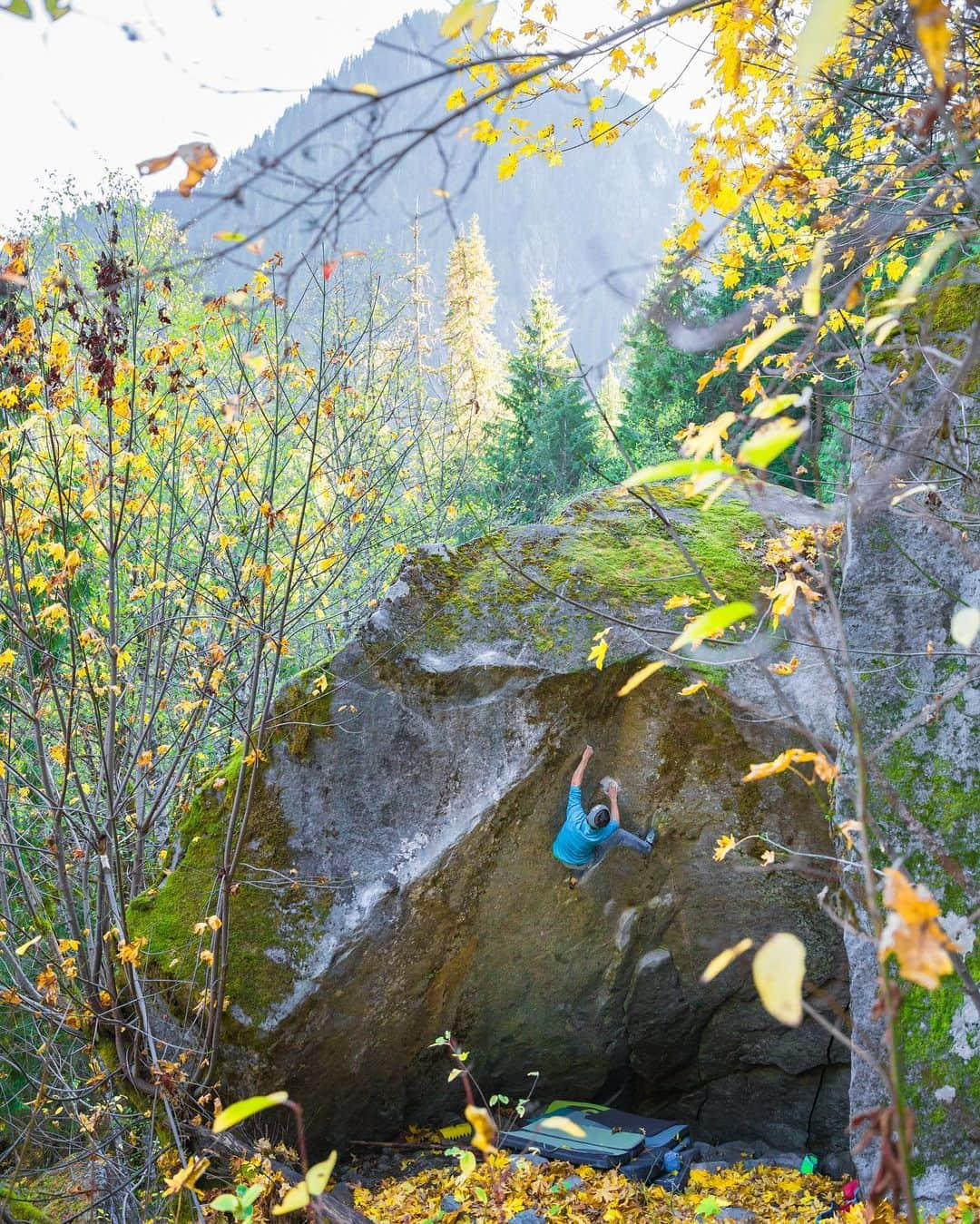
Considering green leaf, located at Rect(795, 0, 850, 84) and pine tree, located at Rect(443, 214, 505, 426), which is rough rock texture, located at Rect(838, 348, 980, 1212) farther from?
pine tree, located at Rect(443, 214, 505, 426)

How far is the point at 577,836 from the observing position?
454 cm

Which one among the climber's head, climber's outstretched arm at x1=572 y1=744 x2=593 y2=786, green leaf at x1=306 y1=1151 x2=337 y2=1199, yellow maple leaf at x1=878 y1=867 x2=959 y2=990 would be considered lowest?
the climber's head

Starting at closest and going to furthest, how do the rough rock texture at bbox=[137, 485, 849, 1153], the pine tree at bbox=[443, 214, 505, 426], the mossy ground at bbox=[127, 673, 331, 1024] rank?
the mossy ground at bbox=[127, 673, 331, 1024] < the rough rock texture at bbox=[137, 485, 849, 1153] < the pine tree at bbox=[443, 214, 505, 426]

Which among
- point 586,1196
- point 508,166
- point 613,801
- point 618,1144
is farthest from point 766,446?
point 618,1144

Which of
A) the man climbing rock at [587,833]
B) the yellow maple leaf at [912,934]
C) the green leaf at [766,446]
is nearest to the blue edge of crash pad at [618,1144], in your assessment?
the man climbing rock at [587,833]

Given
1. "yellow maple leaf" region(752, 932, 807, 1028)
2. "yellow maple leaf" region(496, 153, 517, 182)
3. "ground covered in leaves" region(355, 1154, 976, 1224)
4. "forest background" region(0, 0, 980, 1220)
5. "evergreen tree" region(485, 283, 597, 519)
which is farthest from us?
"evergreen tree" region(485, 283, 597, 519)

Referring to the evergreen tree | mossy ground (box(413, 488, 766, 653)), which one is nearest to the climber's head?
mossy ground (box(413, 488, 766, 653))

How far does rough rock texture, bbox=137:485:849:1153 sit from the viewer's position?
14.7 feet

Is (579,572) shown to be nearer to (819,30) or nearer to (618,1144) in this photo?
(618,1144)

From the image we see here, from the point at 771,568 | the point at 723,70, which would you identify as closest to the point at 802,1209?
the point at 771,568

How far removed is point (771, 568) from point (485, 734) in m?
1.91

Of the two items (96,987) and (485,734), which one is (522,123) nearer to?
(485,734)

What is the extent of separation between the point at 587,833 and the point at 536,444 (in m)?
10.5

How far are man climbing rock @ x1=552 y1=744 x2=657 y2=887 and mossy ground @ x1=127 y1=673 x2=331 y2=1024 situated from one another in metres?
1.24
